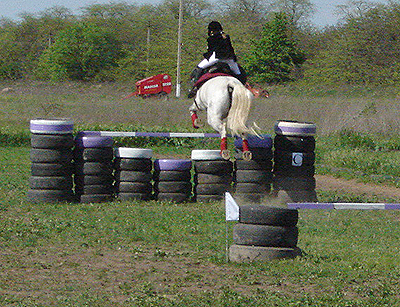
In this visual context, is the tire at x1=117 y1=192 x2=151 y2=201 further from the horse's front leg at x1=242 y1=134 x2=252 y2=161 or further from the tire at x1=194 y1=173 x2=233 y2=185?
the horse's front leg at x1=242 y1=134 x2=252 y2=161

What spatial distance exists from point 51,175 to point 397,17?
45277 mm

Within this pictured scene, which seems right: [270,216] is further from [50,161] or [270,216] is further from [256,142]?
[50,161]

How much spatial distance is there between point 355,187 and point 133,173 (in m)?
5.62

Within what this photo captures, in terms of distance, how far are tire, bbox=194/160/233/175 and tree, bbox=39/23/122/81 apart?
6086 cm

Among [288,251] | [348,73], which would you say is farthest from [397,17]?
[288,251]

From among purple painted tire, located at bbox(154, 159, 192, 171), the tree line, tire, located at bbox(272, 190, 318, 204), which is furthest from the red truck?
tire, located at bbox(272, 190, 318, 204)

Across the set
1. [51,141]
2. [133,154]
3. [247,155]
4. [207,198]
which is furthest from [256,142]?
[51,141]

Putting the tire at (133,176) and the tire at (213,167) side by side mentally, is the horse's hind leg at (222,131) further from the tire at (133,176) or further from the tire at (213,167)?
the tire at (133,176)

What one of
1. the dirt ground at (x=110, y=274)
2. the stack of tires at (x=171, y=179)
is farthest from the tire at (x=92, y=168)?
the dirt ground at (x=110, y=274)

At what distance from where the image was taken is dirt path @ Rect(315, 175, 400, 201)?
14711 millimetres

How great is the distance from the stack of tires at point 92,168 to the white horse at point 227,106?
1.98 m

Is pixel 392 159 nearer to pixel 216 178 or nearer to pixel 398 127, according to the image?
pixel 398 127

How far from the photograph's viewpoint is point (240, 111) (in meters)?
11.7

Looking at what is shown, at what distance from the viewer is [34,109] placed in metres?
33.3
